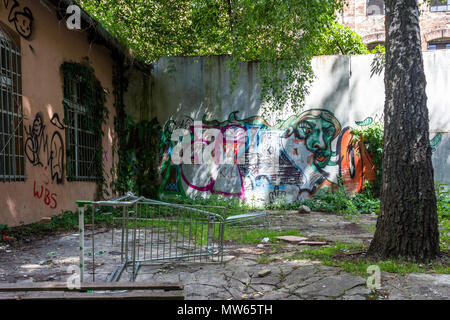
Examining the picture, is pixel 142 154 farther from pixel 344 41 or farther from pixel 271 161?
pixel 344 41

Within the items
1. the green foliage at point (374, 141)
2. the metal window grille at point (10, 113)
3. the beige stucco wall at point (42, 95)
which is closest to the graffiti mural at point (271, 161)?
the green foliage at point (374, 141)

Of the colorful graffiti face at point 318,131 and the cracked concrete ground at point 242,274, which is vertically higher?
the colorful graffiti face at point 318,131

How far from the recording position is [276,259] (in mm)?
4492

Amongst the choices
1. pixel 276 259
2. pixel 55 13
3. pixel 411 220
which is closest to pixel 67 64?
pixel 55 13

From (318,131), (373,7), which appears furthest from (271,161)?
(373,7)

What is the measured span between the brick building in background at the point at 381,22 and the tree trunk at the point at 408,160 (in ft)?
58.1

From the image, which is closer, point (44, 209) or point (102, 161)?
point (44, 209)

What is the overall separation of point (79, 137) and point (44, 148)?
4.93 feet

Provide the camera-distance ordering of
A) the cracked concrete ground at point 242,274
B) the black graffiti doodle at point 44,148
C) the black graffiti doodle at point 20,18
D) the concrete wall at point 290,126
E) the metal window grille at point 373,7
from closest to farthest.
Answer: the cracked concrete ground at point 242,274, the black graffiti doodle at point 20,18, the black graffiti doodle at point 44,148, the concrete wall at point 290,126, the metal window grille at point 373,7

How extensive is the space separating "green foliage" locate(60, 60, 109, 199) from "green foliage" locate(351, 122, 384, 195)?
7.14 meters

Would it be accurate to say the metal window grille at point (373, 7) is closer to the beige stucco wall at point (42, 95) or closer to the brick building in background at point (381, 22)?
the brick building in background at point (381, 22)

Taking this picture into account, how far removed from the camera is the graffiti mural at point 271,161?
1041 cm
